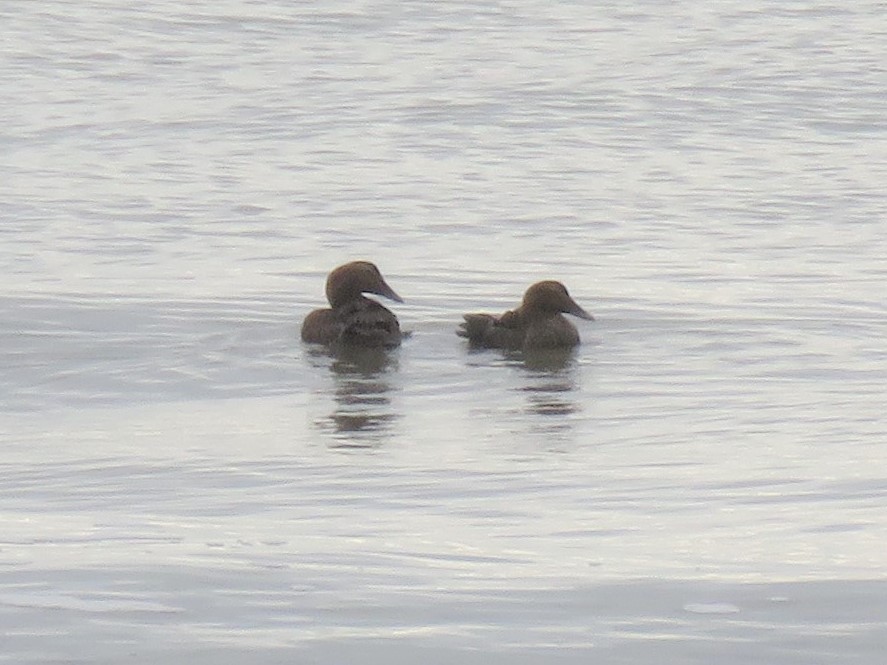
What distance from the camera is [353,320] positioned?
918 centimetres

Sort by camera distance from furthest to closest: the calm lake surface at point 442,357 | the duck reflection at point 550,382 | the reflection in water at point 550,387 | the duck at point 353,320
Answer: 1. the duck at point 353,320
2. the duck reflection at point 550,382
3. the reflection in water at point 550,387
4. the calm lake surface at point 442,357

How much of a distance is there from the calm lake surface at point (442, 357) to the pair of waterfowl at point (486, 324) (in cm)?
12

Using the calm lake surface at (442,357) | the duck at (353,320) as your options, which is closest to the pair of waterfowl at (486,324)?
the duck at (353,320)

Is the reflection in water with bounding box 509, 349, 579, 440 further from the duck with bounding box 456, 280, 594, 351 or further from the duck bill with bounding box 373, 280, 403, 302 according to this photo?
the duck bill with bounding box 373, 280, 403, 302

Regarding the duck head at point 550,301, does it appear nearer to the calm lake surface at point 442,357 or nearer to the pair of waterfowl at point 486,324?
the pair of waterfowl at point 486,324

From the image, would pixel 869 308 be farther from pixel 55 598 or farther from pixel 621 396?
pixel 55 598

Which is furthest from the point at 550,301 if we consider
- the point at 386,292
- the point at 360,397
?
the point at 360,397

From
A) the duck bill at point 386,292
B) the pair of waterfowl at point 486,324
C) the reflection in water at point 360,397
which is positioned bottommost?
the reflection in water at point 360,397

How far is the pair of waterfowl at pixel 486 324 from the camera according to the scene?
902 cm

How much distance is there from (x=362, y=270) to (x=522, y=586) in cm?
501

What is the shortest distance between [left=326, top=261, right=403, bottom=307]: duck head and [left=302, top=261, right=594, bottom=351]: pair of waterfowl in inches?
1.2

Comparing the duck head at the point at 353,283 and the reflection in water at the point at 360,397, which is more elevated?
the duck head at the point at 353,283

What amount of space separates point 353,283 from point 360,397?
146 centimetres

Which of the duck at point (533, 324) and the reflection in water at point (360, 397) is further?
the duck at point (533, 324)
